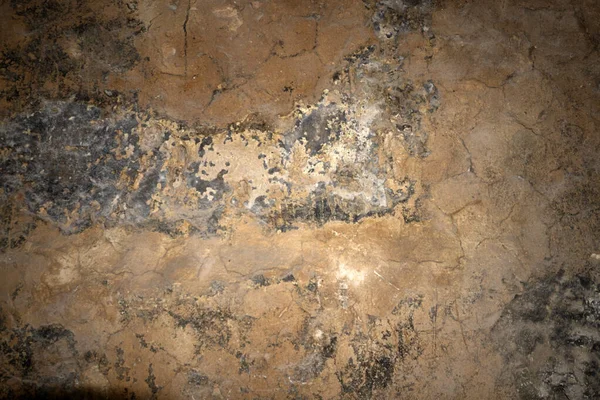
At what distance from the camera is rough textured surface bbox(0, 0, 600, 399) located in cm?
173

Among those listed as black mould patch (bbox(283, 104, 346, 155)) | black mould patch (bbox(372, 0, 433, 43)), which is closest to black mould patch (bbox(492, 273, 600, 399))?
black mould patch (bbox(283, 104, 346, 155))

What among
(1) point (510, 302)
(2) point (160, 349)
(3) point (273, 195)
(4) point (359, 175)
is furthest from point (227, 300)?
(1) point (510, 302)

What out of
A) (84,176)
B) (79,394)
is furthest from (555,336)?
(84,176)

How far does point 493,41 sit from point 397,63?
0.47 m

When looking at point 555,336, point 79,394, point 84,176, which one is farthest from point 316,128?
point 79,394

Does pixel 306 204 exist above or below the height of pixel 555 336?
above

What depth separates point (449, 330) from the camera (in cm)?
173

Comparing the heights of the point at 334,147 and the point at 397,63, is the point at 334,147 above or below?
below

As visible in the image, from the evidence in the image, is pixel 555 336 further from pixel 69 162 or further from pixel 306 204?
pixel 69 162

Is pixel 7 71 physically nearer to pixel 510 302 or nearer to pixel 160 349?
pixel 160 349

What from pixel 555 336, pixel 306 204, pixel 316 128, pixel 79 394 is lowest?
pixel 79 394

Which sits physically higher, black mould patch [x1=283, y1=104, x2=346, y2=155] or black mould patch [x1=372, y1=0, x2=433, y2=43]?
black mould patch [x1=372, y1=0, x2=433, y2=43]

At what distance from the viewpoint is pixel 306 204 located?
1.76 m

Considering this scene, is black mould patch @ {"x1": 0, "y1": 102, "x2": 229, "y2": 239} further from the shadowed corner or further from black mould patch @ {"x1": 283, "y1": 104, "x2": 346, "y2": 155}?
the shadowed corner
